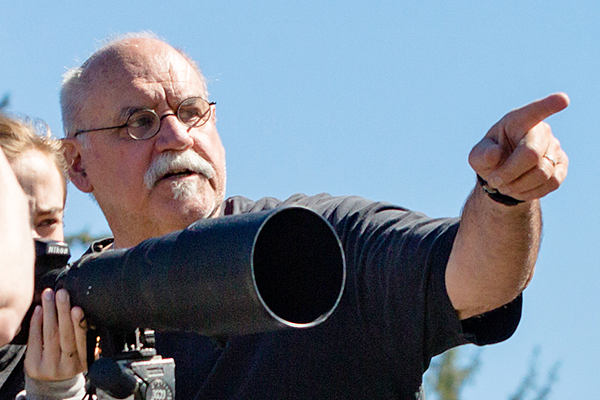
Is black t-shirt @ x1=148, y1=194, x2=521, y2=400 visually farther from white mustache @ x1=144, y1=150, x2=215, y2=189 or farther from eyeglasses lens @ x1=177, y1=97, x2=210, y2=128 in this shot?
eyeglasses lens @ x1=177, y1=97, x2=210, y2=128

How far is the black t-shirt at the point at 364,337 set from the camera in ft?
9.03

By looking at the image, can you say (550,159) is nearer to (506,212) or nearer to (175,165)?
(506,212)

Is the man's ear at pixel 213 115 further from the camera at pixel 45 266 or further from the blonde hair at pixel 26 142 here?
the camera at pixel 45 266

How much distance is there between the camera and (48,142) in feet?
13.7

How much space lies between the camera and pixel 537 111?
2125 mm

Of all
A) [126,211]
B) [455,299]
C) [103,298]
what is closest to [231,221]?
[103,298]

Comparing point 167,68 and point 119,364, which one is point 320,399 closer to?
point 119,364

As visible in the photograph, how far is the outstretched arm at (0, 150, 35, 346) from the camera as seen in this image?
5.98 ft

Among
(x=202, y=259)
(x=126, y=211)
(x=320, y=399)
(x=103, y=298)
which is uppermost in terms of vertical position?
(x=202, y=259)

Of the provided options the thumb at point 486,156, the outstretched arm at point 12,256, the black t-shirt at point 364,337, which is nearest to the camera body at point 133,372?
the black t-shirt at point 364,337

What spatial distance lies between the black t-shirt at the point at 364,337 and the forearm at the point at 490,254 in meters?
0.08

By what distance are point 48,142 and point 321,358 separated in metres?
1.78

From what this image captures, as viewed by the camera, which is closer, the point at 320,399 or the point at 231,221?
the point at 231,221

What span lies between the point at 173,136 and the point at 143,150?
0.17 m
